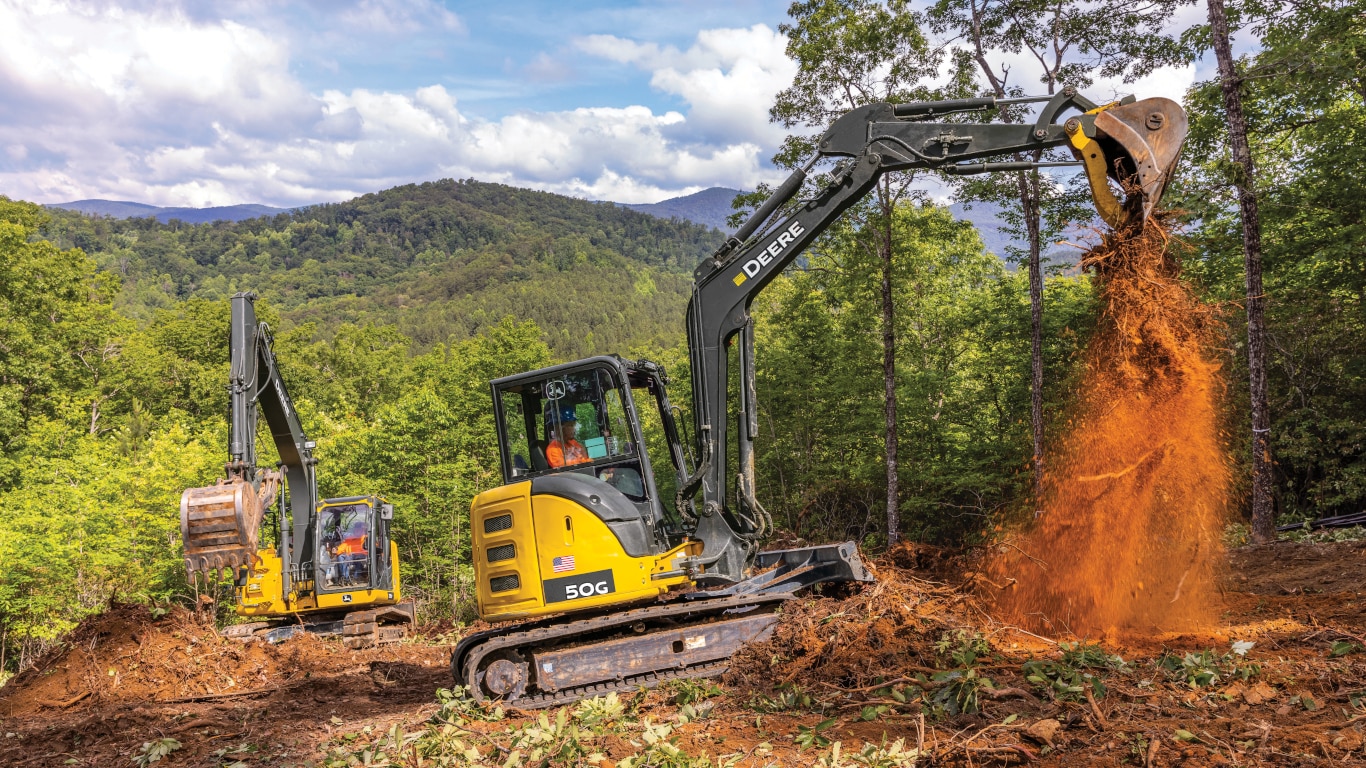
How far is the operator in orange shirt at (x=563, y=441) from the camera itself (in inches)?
315

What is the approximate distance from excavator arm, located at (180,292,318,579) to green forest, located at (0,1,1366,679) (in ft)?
25.2

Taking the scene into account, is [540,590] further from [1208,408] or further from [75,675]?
[75,675]

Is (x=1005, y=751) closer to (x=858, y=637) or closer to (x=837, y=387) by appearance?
(x=858, y=637)

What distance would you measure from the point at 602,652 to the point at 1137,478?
4610 mm

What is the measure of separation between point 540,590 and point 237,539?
2890mm

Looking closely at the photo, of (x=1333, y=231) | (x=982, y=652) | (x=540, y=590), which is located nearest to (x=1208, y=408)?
(x=982, y=652)

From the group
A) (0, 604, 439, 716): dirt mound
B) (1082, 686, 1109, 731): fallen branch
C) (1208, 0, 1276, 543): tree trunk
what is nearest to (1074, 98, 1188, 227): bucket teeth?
(1082, 686, 1109, 731): fallen branch

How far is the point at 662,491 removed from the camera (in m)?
8.16

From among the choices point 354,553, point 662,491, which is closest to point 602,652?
point 662,491

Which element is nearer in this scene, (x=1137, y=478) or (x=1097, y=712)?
(x=1097, y=712)

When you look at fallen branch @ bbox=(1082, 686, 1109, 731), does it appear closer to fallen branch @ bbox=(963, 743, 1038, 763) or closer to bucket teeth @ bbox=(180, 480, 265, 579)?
fallen branch @ bbox=(963, 743, 1038, 763)

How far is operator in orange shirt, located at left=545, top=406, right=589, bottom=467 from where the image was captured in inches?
315

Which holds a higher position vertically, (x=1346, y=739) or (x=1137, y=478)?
(x=1137, y=478)

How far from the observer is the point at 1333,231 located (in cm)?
1592
